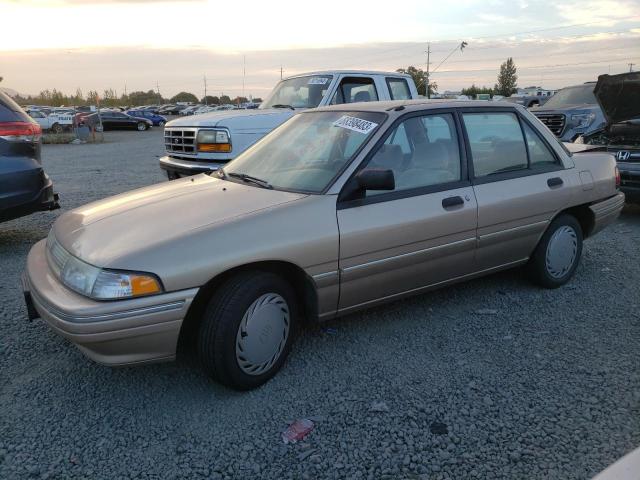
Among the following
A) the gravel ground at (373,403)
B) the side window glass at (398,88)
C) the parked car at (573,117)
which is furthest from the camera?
the parked car at (573,117)

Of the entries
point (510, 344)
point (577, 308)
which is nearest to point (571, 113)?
point (577, 308)

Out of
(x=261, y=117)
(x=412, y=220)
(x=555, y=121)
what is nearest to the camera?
(x=412, y=220)

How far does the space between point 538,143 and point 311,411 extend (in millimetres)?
2867

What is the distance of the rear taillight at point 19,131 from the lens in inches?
197

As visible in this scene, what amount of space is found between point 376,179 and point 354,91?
4.79 meters

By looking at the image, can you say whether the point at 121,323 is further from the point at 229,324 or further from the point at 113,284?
the point at 229,324

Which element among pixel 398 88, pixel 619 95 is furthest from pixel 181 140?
pixel 619 95

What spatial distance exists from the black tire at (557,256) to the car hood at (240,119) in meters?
3.68

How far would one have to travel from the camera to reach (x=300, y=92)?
7664 millimetres

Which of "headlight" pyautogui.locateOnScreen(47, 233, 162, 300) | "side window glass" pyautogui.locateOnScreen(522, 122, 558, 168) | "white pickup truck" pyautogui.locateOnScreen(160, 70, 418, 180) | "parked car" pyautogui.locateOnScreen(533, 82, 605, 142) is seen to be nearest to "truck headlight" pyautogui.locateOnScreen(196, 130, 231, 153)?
"white pickup truck" pyautogui.locateOnScreen(160, 70, 418, 180)

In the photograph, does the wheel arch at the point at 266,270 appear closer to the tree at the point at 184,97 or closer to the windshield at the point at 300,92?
the windshield at the point at 300,92

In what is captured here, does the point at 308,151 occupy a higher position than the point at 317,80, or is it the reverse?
the point at 317,80

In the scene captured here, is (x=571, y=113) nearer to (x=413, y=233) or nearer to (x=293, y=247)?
(x=413, y=233)

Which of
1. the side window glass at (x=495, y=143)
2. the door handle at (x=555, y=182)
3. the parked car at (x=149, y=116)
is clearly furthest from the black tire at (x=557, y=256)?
the parked car at (x=149, y=116)
